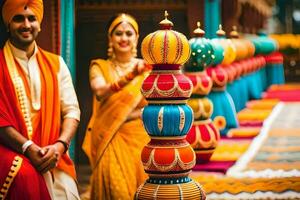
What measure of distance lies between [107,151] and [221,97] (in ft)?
12.5

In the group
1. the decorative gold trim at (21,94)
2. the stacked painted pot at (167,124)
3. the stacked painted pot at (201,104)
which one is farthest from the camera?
the stacked painted pot at (201,104)

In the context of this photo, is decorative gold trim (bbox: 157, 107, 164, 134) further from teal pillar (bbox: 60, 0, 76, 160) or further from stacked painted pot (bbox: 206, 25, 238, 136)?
stacked painted pot (bbox: 206, 25, 238, 136)

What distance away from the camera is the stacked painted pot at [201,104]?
294 inches

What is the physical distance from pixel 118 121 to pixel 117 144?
6.8 inches

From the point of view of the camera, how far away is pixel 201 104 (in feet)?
24.9

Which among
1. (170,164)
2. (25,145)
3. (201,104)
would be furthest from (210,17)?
(25,145)

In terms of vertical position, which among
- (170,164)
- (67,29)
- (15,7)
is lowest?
(170,164)

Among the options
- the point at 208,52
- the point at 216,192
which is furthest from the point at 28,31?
the point at 208,52

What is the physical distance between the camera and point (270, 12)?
25359 millimetres

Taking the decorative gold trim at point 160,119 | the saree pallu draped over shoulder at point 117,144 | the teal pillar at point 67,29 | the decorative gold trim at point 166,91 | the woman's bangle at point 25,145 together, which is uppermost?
the teal pillar at point 67,29

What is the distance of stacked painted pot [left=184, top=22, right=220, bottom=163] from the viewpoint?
7473 mm

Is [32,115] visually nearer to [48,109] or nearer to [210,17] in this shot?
[48,109]

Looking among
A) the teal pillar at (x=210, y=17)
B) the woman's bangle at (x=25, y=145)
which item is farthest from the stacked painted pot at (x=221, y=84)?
the woman's bangle at (x=25, y=145)

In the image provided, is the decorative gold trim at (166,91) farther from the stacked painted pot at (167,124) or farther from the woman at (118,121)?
the woman at (118,121)
